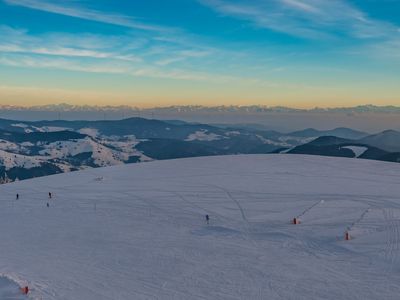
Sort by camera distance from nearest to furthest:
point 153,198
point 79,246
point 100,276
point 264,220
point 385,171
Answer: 1. point 100,276
2. point 79,246
3. point 264,220
4. point 153,198
5. point 385,171

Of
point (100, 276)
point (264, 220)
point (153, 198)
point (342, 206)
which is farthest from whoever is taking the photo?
point (153, 198)

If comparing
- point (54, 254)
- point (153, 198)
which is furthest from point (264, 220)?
point (54, 254)

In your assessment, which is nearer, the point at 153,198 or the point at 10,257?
the point at 10,257

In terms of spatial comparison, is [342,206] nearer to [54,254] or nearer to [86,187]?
[54,254]

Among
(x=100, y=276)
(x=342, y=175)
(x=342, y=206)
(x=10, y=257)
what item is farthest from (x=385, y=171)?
(x=10, y=257)

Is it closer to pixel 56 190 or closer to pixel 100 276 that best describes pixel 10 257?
Answer: pixel 100 276

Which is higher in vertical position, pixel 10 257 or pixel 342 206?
pixel 342 206
